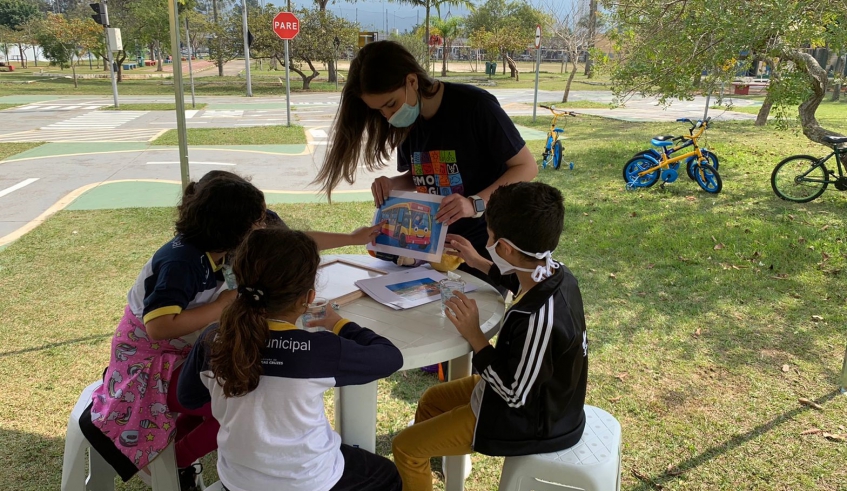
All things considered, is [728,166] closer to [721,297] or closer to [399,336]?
[721,297]

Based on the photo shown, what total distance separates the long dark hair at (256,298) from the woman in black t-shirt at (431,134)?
0.90 metres

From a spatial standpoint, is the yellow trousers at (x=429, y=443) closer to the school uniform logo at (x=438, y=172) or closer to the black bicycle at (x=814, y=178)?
the school uniform logo at (x=438, y=172)

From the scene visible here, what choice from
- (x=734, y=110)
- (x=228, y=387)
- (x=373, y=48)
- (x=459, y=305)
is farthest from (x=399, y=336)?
(x=734, y=110)

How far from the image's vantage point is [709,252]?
5406 mm

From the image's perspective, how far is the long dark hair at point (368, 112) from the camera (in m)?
2.23

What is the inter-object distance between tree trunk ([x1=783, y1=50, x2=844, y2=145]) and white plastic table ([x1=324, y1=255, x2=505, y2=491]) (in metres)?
6.33

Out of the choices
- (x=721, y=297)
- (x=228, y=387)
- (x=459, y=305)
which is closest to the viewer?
(x=228, y=387)

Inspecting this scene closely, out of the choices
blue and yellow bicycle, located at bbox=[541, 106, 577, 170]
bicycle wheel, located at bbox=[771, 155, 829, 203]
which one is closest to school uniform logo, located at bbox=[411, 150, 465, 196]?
bicycle wheel, located at bbox=[771, 155, 829, 203]

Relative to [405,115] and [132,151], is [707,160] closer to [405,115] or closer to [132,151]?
[405,115]

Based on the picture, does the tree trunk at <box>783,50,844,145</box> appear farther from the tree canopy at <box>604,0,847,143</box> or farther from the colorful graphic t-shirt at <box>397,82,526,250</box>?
the colorful graphic t-shirt at <box>397,82,526,250</box>

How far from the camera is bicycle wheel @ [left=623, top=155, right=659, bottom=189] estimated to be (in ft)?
26.1

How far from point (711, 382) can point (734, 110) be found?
18271 millimetres

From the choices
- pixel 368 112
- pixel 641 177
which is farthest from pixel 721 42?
pixel 368 112

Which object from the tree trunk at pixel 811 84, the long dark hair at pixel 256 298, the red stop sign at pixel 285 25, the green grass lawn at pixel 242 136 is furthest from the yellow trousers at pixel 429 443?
the red stop sign at pixel 285 25
